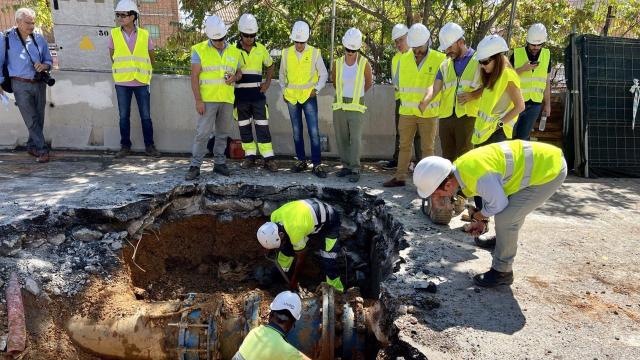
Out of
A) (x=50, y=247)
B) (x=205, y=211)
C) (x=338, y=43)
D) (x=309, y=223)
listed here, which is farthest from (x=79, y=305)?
(x=338, y=43)

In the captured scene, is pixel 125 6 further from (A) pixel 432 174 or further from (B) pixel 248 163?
(A) pixel 432 174

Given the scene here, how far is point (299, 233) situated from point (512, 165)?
79.9 inches

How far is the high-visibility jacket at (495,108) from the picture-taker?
4.38 metres

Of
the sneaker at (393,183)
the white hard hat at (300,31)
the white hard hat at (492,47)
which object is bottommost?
the sneaker at (393,183)

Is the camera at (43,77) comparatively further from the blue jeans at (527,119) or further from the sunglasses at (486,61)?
the blue jeans at (527,119)

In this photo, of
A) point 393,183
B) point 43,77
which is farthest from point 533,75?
point 43,77

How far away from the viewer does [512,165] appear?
3.35 meters

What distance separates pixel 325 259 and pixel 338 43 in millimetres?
4245

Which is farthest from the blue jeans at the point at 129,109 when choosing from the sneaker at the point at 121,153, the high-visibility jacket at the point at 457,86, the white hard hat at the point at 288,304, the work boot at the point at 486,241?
the work boot at the point at 486,241

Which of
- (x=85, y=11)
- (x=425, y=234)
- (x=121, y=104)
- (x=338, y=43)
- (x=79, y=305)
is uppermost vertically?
(x=85, y=11)

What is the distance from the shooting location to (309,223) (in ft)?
15.1

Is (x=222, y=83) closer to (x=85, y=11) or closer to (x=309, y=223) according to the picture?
(x=309, y=223)

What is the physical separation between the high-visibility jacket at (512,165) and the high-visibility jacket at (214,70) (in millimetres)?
3308

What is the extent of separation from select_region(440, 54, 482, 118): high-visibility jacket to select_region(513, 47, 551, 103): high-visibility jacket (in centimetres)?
104
